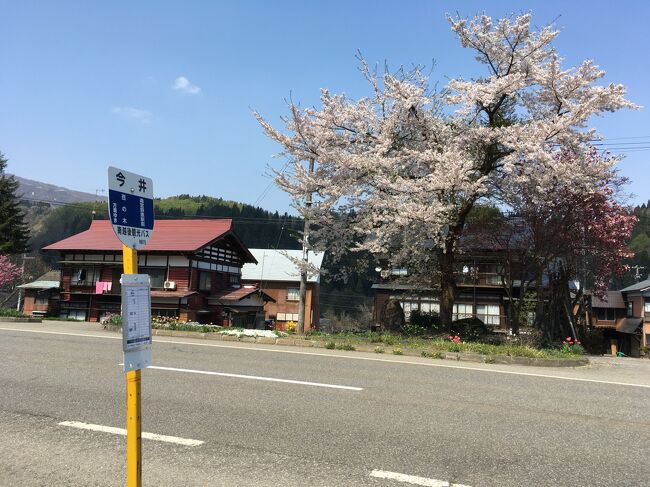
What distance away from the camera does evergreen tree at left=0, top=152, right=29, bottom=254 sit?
4356 cm

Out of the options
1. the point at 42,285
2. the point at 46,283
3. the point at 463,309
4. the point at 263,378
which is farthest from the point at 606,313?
the point at 46,283

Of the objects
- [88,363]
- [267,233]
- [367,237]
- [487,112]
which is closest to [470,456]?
[88,363]

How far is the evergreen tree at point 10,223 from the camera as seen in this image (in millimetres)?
43562

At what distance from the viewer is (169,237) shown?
118 feet

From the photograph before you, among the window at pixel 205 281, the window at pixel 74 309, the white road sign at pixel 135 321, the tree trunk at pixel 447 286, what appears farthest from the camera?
the window at pixel 74 309

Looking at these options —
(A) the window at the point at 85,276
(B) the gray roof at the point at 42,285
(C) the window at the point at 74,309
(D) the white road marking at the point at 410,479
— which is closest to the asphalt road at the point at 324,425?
(D) the white road marking at the point at 410,479

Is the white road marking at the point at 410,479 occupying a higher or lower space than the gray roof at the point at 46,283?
lower

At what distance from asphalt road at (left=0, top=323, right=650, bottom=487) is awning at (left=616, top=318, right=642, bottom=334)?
39263 mm

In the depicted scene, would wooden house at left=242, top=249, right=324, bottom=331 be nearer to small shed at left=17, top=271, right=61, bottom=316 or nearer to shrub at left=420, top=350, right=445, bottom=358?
small shed at left=17, top=271, right=61, bottom=316

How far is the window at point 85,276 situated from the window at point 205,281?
7682mm

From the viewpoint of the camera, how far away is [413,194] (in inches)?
653

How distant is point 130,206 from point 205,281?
1344 inches

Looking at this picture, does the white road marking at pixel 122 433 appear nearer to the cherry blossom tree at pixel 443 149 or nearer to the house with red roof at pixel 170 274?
the cherry blossom tree at pixel 443 149

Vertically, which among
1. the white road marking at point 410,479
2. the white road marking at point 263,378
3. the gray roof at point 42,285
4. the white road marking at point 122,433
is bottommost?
the white road marking at point 122,433
